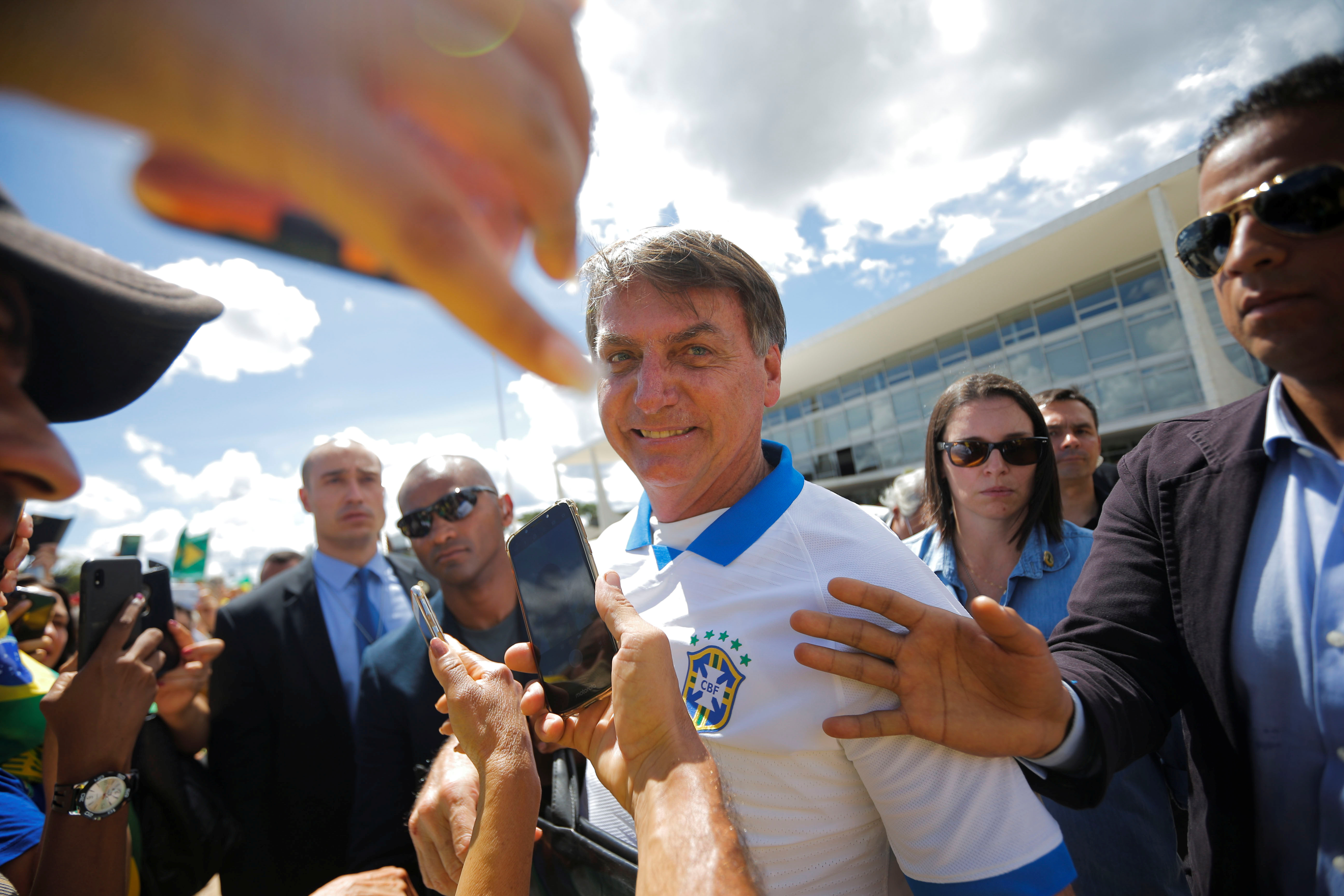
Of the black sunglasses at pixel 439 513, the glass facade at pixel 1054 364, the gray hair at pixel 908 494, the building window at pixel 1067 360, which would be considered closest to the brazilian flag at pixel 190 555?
the black sunglasses at pixel 439 513

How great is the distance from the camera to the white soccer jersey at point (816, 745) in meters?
1.21

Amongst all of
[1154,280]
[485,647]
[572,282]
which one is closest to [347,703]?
[485,647]

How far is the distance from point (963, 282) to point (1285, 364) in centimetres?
2011

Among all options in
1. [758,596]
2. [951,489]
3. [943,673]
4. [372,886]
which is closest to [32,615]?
[372,886]

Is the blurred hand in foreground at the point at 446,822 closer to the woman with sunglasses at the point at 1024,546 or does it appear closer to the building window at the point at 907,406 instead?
the woman with sunglasses at the point at 1024,546

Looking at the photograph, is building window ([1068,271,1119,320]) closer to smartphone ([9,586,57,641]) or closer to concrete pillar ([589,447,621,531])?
concrete pillar ([589,447,621,531])

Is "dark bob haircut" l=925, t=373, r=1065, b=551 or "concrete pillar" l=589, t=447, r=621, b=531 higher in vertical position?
"concrete pillar" l=589, t=447, r=621, b=531

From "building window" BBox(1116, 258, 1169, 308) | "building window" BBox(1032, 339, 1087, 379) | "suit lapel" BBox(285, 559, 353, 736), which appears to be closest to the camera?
"suit lapel" BBox(285, 559, 353, 736)

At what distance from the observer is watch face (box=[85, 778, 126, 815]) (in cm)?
161

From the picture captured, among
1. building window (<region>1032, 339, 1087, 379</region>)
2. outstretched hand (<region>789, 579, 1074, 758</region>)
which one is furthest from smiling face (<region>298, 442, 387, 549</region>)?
building window (<region>1032, 339, 1087, 379</region>)

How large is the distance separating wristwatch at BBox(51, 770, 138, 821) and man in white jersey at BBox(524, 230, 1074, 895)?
1.19 metres

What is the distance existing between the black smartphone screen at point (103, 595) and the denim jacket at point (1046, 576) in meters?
2.88

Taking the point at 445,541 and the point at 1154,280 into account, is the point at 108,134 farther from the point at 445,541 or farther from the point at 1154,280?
the point at 1154,280

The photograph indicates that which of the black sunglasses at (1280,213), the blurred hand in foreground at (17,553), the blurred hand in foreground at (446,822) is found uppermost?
the black sunglasses at (1280,213)
